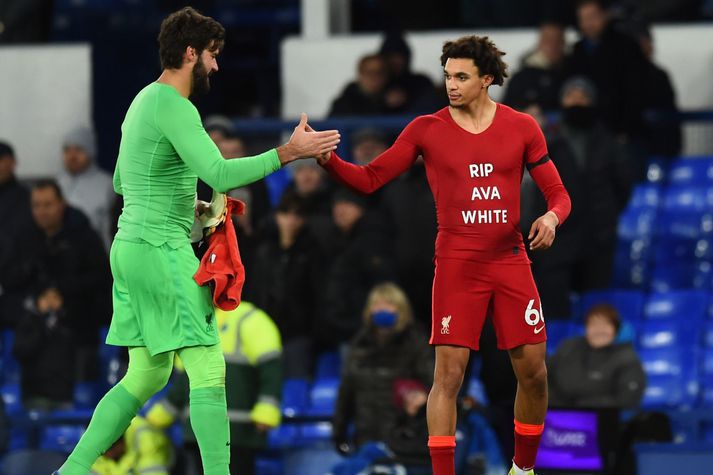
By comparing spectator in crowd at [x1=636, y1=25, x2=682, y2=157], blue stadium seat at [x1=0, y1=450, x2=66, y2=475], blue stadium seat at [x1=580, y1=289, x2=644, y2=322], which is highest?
spectator in crowd at [x1=636, y1=25, x2=682, y2=157]

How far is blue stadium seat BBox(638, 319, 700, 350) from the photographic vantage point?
1173 centimetres

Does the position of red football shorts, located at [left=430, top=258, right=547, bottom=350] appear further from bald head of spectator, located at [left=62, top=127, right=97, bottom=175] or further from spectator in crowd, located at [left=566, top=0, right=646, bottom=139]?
bald head of spectator, located at [left=62, top=127, right=97, bottom=175]

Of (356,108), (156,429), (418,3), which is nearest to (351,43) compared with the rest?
(418,3)

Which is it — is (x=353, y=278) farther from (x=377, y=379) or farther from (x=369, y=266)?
(x=377, y=379)

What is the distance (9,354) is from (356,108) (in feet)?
10.5

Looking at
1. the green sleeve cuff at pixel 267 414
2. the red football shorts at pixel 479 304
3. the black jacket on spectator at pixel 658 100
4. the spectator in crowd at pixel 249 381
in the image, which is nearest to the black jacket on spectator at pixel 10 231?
the spectator in crowd at pixel 249 381

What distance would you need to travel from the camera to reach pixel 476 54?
7.15 m

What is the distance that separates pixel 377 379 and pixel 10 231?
3.49 m

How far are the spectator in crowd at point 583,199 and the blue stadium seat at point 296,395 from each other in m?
1.67

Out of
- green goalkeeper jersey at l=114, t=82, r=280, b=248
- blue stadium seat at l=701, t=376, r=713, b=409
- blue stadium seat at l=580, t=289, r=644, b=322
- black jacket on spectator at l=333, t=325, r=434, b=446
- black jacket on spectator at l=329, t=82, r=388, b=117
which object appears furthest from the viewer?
black jacket on spectator at l=329, t=82, r=388, b=117

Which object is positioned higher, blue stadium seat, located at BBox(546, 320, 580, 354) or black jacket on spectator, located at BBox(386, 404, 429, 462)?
blue stadium seat, located at BBox(546, 320, 580, 354)

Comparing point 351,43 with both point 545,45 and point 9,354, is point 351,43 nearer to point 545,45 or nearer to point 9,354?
point 545,45

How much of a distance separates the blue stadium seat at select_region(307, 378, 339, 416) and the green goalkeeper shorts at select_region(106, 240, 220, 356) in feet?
15.9

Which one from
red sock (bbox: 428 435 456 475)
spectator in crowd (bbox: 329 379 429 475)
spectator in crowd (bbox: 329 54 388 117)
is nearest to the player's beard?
red sock (bbox: 428 435 456 475)
